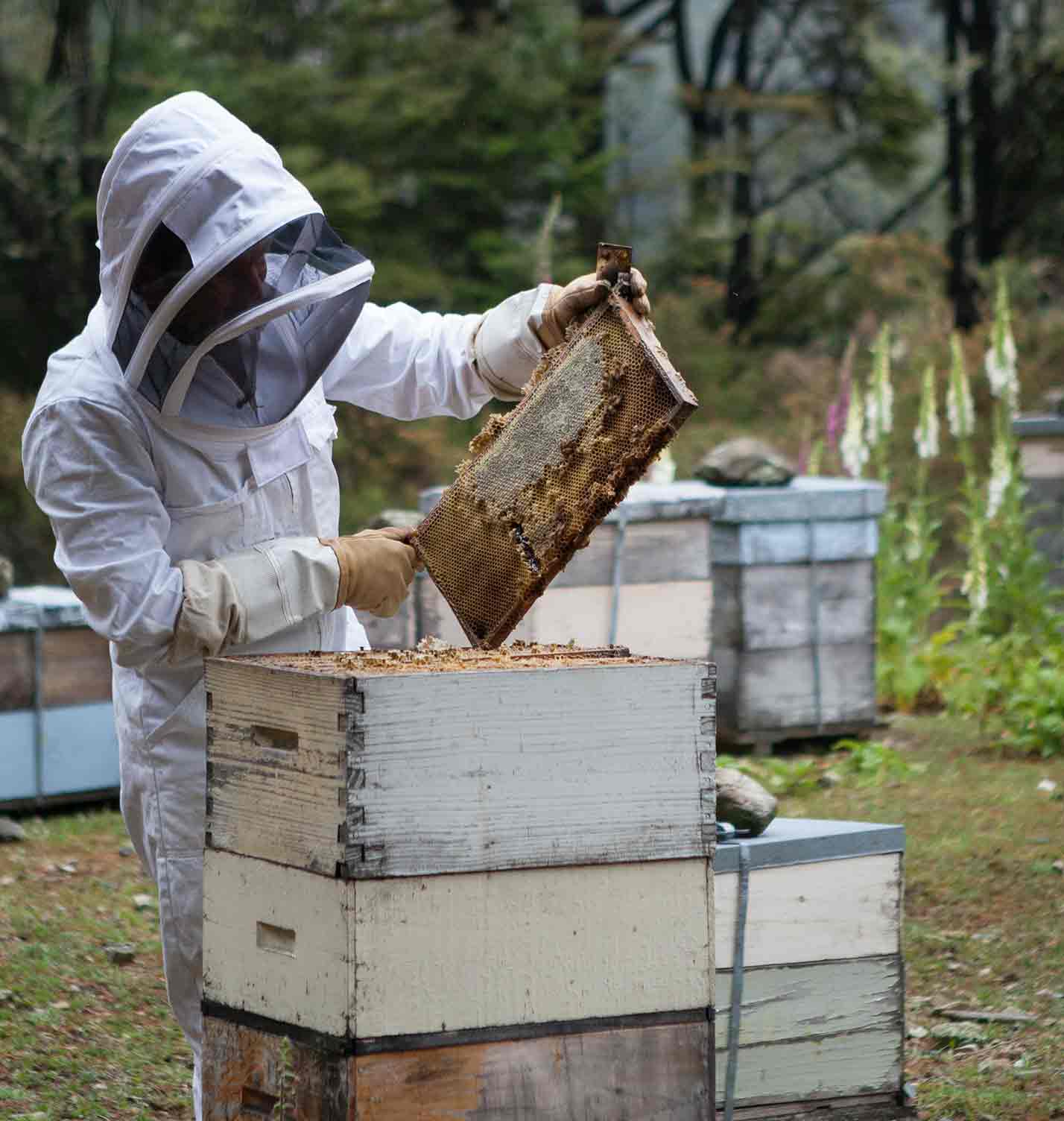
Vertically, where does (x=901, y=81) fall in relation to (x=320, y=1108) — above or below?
above

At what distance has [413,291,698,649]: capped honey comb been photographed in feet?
7.29

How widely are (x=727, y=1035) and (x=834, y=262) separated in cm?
1356

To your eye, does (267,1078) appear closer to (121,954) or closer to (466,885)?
(466,885)

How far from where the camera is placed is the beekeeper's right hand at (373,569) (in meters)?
2.36

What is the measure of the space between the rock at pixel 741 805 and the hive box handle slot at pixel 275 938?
0.92 metres

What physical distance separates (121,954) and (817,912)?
2.02 metres

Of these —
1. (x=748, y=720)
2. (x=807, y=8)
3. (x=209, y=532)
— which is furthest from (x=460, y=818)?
(x=807, y=8)

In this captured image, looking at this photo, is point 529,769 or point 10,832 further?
point 10,832

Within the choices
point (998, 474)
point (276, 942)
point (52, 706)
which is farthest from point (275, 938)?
point (998, 474)

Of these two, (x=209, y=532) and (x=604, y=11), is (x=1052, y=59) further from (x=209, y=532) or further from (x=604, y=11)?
(x=209, y=532)

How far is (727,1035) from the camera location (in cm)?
261

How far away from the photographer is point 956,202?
13.2m

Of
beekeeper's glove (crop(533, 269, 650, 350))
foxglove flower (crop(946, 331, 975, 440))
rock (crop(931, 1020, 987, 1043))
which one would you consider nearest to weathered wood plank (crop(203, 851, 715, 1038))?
beekeeper's glove (crop(533, 269, 650, 350))

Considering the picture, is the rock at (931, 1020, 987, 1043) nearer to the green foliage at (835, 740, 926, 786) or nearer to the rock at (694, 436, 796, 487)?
the green foliage at (835, 740, 926, 786)
